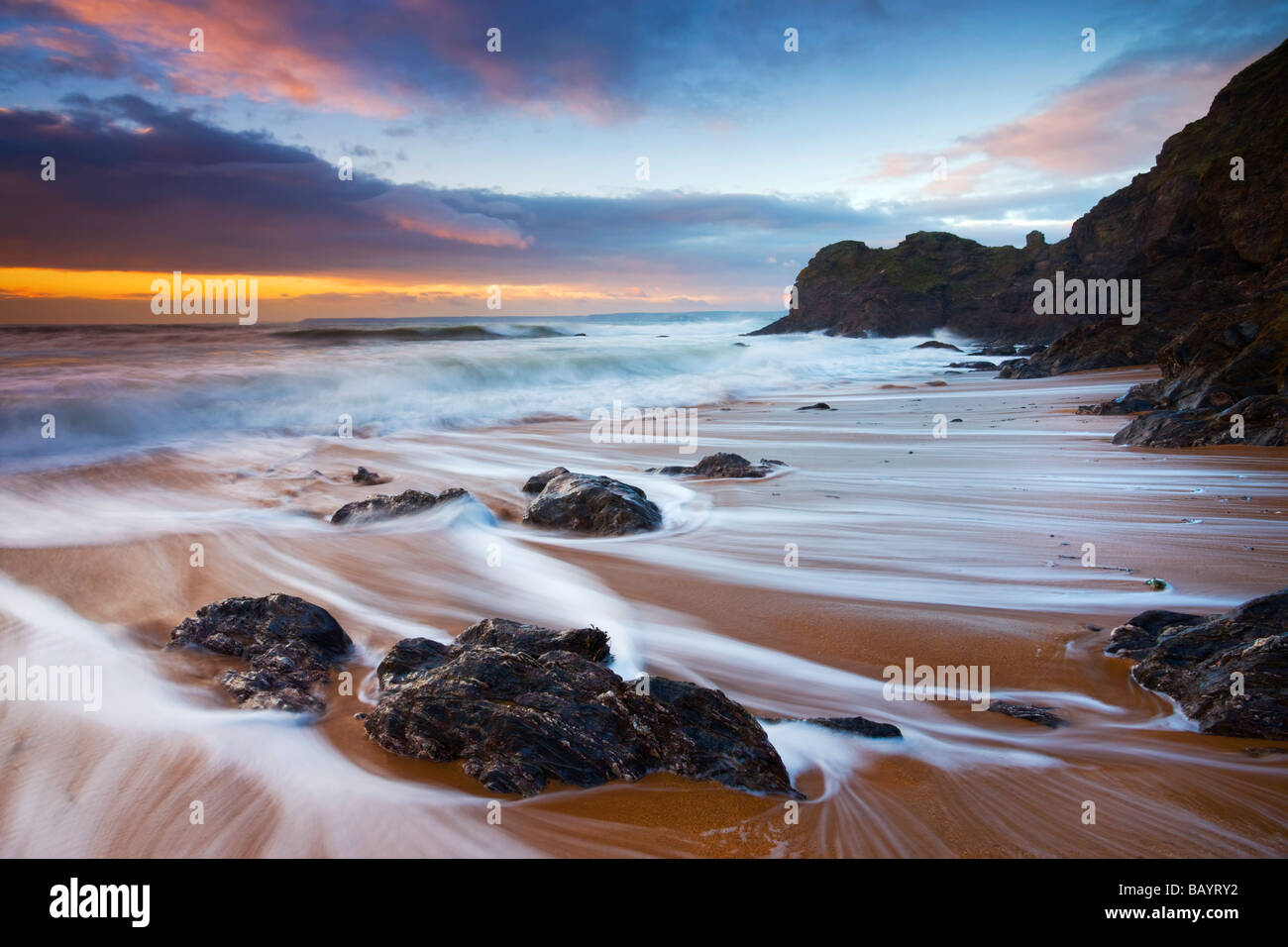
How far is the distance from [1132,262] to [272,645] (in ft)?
99.3

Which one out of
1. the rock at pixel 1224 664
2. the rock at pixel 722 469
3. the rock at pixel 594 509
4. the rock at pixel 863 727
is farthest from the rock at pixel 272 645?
the rock at pixel 722 469

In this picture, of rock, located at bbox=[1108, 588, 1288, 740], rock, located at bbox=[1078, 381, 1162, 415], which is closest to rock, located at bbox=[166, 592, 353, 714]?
rock, located at bbox=[1108, 588, 1288, 740]

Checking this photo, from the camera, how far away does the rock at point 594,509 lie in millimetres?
6891

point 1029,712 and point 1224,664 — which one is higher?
point 1224,664

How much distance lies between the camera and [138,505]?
27.6ft

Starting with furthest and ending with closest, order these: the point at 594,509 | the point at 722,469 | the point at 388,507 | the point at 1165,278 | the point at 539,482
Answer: the point at 1165,278 < the point at 722,469 < the point at 539,482 < the point at 388,507 < the point at 594,509

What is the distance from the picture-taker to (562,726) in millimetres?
3021

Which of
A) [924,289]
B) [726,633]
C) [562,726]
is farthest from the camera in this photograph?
[924,289]

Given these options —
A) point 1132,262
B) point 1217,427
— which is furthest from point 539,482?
point 1132,262

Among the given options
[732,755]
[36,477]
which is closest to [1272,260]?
[732,755]

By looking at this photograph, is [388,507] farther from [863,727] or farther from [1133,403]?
[1133,403]

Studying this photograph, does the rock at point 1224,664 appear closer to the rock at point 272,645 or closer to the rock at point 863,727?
the rock at point 863,727

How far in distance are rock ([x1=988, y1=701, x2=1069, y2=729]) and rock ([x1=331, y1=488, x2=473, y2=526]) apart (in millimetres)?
5422

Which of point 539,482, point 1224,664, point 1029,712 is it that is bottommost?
point 1029,712
